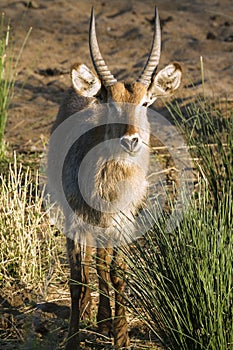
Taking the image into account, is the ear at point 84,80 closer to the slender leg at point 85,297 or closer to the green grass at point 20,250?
the green grass at point 20,250

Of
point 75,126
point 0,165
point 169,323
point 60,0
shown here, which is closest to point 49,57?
point 60,0

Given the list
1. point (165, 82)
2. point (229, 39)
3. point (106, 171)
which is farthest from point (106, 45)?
point (106, 171)

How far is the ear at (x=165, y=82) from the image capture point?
5.45 metres

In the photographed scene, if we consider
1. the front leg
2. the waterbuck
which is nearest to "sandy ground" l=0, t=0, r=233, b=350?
the waterbuck

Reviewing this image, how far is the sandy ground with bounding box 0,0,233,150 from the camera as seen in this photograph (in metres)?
9.73

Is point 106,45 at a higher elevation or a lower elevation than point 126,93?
higher

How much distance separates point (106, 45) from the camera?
12.1 metres

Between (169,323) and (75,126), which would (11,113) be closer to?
(75,126)

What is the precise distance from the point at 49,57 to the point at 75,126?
5.72 m

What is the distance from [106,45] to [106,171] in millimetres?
7027

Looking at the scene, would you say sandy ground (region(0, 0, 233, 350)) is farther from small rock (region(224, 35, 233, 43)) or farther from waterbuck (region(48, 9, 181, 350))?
waterbuck (region(48, 9, 181, 350))

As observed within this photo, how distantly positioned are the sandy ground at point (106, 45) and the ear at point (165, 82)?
3220 mm

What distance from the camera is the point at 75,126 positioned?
6145 millimetres

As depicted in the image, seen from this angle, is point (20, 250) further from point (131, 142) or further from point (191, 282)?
point (191, 282)
